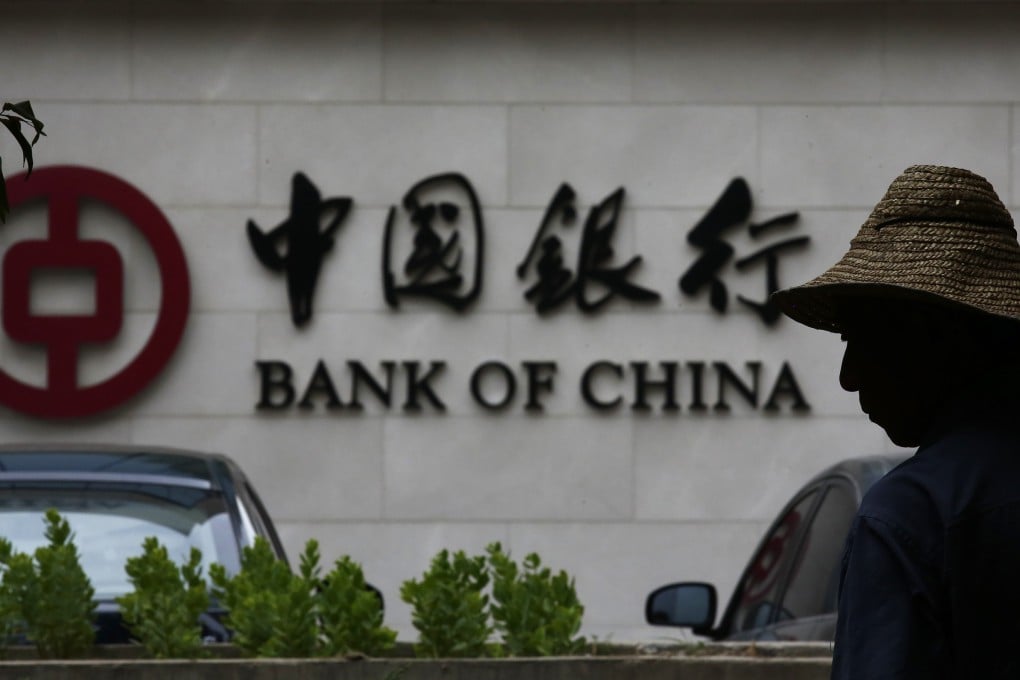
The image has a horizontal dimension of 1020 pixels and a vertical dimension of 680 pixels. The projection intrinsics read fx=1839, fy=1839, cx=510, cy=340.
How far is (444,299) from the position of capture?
488 inches

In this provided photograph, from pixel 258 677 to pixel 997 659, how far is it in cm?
244

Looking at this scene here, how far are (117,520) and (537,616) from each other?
1.95 meters

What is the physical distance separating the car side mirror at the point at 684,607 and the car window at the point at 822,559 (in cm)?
51

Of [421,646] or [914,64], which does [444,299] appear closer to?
[914,64]

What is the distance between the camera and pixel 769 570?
7180 mm

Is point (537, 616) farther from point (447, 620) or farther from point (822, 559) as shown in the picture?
point (822, 559)

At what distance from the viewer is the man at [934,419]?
206 cm

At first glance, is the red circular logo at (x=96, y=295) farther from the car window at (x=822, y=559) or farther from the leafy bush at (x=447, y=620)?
the leafy bush at (x=447, y=620)

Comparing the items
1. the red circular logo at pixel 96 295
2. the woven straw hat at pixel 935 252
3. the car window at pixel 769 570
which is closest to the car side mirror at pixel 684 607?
the car window at pixel 769 570

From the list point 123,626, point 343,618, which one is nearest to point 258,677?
point 343,618

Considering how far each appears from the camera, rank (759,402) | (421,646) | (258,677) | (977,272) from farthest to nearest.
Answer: (759,402) → (421,646) → (258,677) → (977,272)

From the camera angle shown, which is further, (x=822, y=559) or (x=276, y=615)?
(x=822, y=559)

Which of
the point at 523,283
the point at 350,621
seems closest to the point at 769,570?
the point at 350,621

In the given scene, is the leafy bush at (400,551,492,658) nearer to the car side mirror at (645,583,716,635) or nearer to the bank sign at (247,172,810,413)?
the car side mirror at (645,583,716,635)
